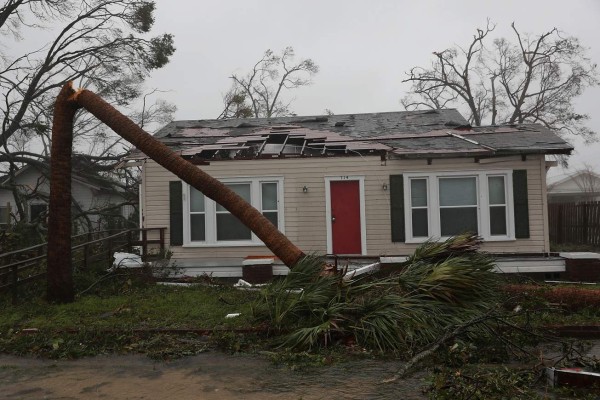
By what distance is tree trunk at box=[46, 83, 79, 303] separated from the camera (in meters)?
8.23

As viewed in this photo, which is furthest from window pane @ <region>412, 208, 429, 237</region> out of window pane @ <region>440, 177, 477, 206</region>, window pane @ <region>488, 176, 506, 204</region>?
window pane @ <region>488, 176, 506, 204</region>

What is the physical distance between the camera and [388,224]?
461 inches

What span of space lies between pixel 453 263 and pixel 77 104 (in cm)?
680

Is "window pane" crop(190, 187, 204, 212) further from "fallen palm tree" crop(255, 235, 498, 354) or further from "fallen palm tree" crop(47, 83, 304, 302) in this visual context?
"fallen palm tree" crop(255, 235, 498, 354)

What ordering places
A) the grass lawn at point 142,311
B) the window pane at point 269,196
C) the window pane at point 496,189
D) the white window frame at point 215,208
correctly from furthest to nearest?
1. the window pane at point 269,196
2. the white window frame at point 215,208
3. the window pane at point 496,189
4. the grass lawn at point 142,311

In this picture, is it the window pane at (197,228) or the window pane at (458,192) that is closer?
the window pane at (458,192)

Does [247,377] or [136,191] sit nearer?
[247,377]

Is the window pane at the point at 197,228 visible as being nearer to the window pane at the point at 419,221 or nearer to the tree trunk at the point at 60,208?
the tree trunk at the point at 60,208

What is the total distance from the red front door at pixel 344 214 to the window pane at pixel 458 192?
2.07m

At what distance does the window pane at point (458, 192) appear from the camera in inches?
455

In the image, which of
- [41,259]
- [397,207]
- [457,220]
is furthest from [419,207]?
[41,259]

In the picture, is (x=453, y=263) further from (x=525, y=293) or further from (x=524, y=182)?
(x=524, y=182)

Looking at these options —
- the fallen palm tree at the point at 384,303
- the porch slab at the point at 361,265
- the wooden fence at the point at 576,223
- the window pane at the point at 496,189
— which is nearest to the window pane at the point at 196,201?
the porch slab at the point at 361,265

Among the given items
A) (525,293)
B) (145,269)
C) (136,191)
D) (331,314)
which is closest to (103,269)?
(145,269)
